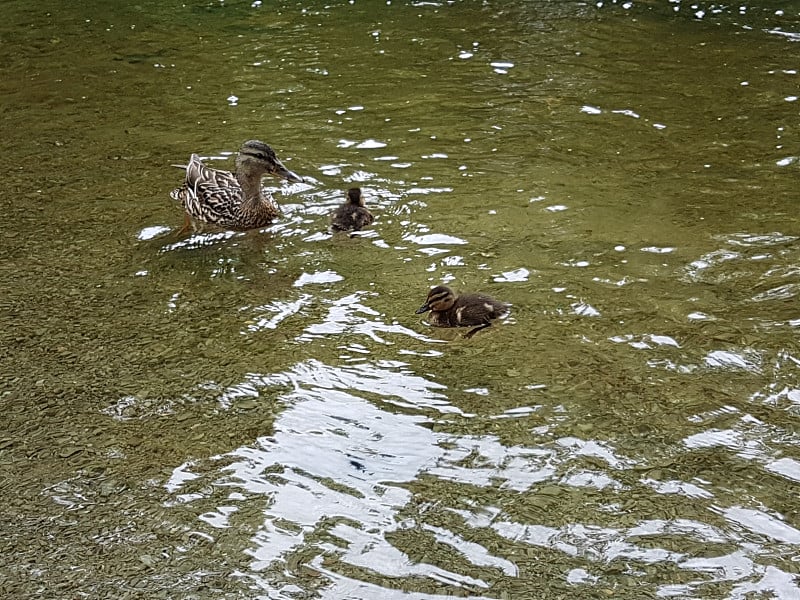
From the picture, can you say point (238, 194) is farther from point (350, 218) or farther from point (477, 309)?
point (477, 309)

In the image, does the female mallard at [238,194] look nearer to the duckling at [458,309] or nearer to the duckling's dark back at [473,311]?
the duckling at [458,309]

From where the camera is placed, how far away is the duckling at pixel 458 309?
214 inches

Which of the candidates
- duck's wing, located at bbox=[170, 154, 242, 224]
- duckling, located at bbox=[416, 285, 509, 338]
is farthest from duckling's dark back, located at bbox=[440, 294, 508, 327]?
duck's wing, located at bbox=[170, 154, 242, 224]

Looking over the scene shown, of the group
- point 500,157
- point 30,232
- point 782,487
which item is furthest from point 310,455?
point 500,157

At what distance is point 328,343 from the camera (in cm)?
548

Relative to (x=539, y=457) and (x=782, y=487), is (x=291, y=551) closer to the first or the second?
(x=539, y=457)

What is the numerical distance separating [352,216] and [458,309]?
65.2 inches

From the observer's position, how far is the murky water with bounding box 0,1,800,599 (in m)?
3.88

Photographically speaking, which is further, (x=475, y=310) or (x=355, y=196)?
(x=355, y=196)

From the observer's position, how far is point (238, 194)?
24.4 feet

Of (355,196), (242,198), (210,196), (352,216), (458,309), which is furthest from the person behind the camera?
(242,198)

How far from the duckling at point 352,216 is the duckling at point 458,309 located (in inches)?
55.4

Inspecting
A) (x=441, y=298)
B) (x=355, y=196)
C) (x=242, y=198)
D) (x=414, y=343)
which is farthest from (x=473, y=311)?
(x=242, y=198)

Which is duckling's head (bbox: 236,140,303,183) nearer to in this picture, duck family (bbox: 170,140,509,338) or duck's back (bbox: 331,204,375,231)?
duck family (bbox: 170,140,509,338)
